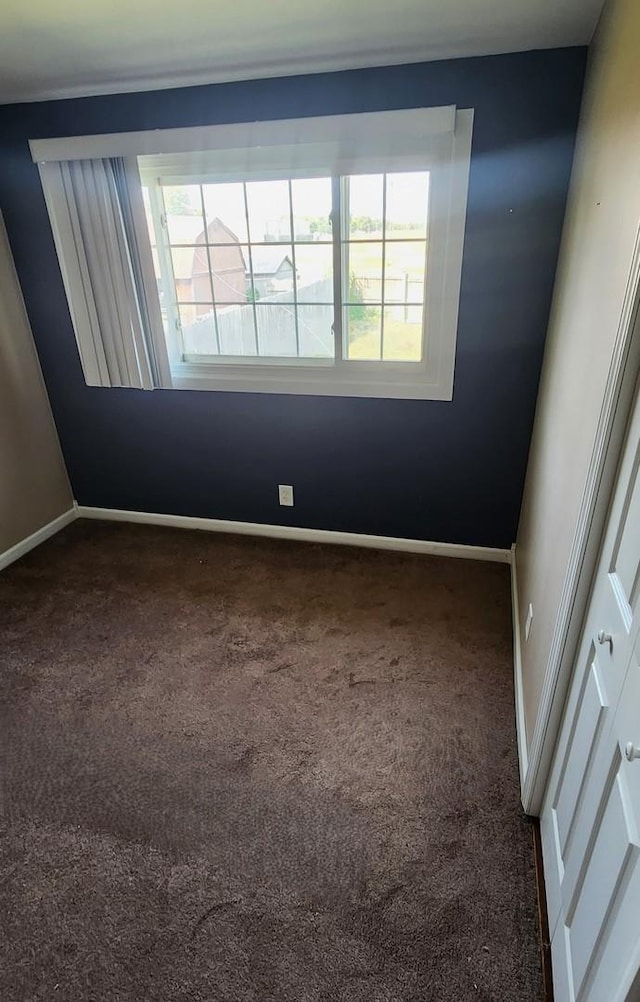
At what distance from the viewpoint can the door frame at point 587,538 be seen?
1.08 m

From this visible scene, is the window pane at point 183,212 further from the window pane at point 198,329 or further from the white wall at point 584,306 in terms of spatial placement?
the white wall at point 584,306

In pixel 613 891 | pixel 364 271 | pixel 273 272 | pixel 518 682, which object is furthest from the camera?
pixel 273 272

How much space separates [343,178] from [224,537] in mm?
1926

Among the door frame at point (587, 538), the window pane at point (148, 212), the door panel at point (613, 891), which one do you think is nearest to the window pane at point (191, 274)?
the window pane at point (148, 212)

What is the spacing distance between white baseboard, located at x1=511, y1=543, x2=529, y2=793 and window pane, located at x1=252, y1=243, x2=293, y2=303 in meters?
1.71

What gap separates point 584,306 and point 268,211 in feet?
5.20

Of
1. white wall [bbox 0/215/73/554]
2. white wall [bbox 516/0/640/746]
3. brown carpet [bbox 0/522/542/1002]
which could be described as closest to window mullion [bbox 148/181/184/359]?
white wall [bbox 0/215/73/554]

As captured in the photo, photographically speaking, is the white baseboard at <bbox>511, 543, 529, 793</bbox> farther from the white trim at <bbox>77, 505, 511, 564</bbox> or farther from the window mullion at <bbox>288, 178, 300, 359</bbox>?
the window mullion at <bbox>288, 178, 300, 359</bbox>

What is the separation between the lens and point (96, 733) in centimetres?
196

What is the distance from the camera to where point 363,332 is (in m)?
2.67

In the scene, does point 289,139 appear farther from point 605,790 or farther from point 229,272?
point 605,790

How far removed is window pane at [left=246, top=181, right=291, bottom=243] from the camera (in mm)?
2510

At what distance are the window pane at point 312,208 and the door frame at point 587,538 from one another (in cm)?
172

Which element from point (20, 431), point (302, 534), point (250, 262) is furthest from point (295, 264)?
point (20, 431)
